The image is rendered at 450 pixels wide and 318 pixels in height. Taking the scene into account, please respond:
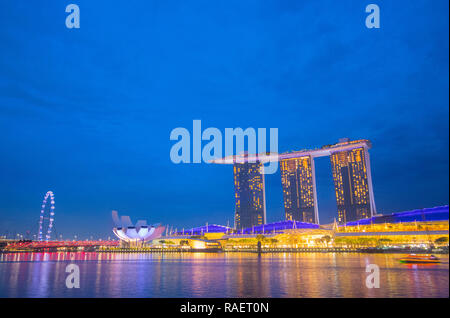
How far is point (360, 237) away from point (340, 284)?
3310 inches

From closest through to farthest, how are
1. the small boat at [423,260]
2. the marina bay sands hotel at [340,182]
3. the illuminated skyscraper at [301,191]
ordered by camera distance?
the small boat at [423,260], the marina bay sands hotel at [340,182], the illuminated skyscraper at [301,191]

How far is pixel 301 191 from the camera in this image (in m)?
194

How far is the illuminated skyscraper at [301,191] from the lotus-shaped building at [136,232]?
7794cm

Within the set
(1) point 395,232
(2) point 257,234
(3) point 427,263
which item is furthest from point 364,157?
(3) point 427,263

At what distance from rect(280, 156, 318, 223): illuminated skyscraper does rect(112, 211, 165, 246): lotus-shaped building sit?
256ft

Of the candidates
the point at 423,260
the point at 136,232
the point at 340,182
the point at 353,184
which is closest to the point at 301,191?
the point at 340,182

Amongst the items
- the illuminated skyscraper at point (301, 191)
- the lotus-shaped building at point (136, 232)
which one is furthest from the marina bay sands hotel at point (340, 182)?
the lotus-shaped building at point (136, 232)

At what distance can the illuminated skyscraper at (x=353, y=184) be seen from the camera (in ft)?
549

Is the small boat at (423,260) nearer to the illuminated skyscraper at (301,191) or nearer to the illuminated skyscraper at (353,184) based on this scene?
the illuminated skyscraper at (353,184)

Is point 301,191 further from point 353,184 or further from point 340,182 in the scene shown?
point 353,184

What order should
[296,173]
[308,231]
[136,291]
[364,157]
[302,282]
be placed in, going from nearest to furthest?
[136,291]
[302,282]
[308,231]
[364,157]
[296,173]

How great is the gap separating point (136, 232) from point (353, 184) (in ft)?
357
